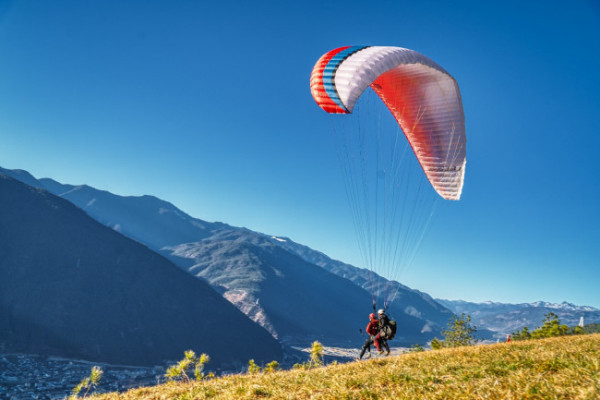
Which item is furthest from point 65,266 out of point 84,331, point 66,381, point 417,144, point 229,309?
point 417,144

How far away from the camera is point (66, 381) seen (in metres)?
103

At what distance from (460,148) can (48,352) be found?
155m

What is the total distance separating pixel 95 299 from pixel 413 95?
171 meters

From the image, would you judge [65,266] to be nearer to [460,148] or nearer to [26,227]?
[26,227]

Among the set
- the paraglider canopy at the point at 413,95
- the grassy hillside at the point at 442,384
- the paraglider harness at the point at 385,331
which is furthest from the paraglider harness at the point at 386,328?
the paraglider canopy at the point at 413,95

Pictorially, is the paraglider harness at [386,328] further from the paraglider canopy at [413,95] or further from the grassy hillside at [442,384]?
the paraglider canopy at [413,95]

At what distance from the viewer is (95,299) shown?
14938 centimetres

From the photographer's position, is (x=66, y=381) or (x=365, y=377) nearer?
(x=365, y=377)

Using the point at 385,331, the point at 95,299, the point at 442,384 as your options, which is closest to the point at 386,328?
the point at 385,331

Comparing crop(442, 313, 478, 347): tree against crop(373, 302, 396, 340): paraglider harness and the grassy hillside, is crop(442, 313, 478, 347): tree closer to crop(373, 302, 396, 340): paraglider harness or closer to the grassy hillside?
crop(373, 302, 396, 340): paraglider harness

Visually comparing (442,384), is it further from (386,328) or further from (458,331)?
(458,331)

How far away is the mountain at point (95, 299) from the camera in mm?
131625

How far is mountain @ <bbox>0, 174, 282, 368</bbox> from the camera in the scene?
432ft

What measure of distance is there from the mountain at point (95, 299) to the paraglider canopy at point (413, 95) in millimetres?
149230
